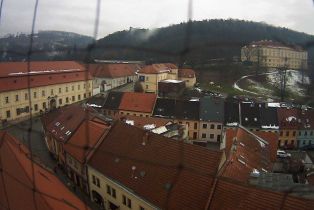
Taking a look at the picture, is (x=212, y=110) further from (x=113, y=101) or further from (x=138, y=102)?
(x=113, y=101)

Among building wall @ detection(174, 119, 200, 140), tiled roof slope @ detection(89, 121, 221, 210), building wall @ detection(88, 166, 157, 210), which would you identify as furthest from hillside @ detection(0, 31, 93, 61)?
building wall @ detection(174, 119, 200, 140)

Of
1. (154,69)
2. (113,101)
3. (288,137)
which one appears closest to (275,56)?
(288,137)

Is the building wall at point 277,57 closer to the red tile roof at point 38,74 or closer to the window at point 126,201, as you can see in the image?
the window at point 126,201

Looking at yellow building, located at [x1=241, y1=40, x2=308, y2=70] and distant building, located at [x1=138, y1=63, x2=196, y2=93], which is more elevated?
yellow building, located at [x1=241, y1=40, x2=308, y2=70]

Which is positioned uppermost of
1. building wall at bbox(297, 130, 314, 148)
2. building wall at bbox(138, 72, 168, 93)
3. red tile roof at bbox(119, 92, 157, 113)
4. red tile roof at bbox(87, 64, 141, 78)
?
red tile roof at bbox(87, 64, 141, 78)

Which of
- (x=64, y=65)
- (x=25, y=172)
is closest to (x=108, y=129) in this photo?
(x=25, y=172)

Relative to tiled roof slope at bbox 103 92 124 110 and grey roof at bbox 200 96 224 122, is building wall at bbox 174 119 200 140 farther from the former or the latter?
tiled roof slope at bbox 103 92 124 110

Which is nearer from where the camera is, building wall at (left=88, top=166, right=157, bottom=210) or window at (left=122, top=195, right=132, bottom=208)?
building wall at (left=88, top=166, right=157, bottom=210)

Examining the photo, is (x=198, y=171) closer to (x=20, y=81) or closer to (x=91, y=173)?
(x=91, y=173)
